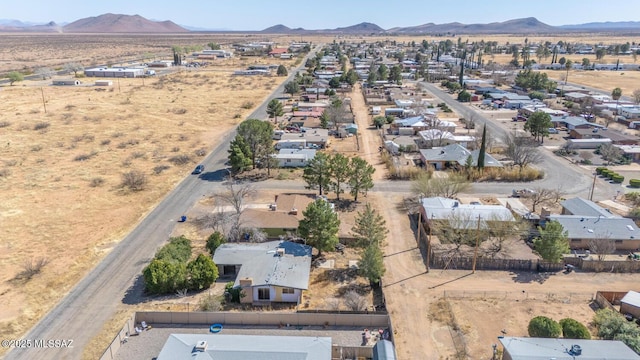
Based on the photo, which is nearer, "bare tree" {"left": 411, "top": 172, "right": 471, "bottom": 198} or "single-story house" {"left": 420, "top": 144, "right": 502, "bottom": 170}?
"bare tree" {"left": 411, "top": 172, "right": 471, "bottom": 198}

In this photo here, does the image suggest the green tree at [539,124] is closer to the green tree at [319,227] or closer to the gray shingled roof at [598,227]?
the gray shingled roof at [598,227]

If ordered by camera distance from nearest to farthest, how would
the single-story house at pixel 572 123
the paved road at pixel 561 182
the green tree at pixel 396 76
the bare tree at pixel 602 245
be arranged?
the bare tree at pixel 602 245, the paved road at pixel 561 182, the single-story house at pixel 572 123, the green tree at pixel 396 76

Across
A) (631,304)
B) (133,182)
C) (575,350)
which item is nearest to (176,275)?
(133,182)

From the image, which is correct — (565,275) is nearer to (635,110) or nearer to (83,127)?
(635,110)

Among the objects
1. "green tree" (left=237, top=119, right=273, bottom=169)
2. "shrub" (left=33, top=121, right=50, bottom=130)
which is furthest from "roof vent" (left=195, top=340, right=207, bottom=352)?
"shrub" (left=33, top=121, right=50, bottom=130)

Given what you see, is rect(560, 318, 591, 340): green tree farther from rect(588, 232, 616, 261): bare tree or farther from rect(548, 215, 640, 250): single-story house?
rect(548, 215, 640, 250): single-story house

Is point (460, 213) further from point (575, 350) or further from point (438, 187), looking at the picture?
point (575, 350)

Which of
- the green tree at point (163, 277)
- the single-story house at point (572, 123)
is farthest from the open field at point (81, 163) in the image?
the single-story house at point (572, 123)
